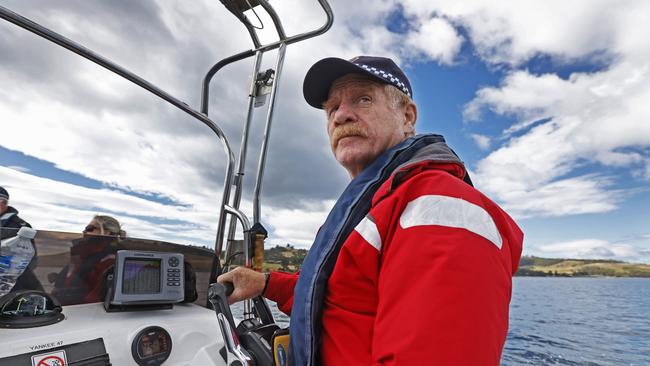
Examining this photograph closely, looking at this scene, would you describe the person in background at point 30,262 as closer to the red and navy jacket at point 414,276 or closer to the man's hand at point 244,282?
the man's hand at point 244,282

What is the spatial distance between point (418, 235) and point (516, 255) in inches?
15.1

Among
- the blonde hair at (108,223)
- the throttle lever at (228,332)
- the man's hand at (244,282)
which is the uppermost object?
the blonde hair at (108,223)

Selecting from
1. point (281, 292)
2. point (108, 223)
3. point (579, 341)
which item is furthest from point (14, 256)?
point (579, 341)

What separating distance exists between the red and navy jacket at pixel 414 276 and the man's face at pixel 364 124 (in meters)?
0.24

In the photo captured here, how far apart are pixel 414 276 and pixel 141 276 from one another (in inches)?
53.5

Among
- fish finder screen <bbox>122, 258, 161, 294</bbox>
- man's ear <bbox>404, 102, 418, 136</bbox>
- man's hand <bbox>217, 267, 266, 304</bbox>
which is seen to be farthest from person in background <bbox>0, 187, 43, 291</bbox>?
man's ear <bbox>404, 102, 418, 136</bbox>

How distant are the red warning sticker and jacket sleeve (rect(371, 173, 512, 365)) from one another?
3.64 feet

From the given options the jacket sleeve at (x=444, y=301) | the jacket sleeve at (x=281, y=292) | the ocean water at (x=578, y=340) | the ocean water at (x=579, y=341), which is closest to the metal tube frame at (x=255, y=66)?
the jacket sleeve at (x=281, y=292)

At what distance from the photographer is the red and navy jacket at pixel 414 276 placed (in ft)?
2.15

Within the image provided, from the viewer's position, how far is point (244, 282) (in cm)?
156

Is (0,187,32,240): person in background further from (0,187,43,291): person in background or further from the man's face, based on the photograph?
the man's face

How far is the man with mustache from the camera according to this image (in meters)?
0.66

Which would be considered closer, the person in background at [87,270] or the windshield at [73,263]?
the windshield at [73,263]

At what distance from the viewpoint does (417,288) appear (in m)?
0.70
